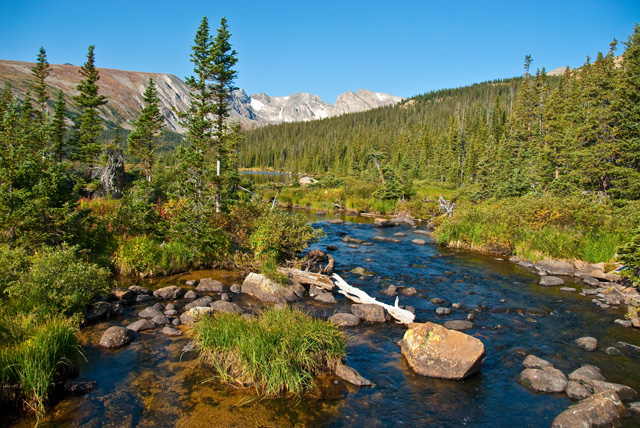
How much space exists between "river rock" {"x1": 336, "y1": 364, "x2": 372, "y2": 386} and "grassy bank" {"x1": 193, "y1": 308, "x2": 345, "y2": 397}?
21cm

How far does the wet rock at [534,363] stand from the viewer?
1018 cm

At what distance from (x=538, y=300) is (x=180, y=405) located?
15.4m

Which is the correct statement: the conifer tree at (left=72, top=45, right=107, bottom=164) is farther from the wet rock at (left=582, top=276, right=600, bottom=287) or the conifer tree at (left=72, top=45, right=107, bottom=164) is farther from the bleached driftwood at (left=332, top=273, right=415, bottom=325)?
the wet rock at (left=582, top=276, right=600, bottom=287)

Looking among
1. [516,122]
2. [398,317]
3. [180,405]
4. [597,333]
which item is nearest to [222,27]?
[398,317]

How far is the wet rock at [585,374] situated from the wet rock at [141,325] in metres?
12.7

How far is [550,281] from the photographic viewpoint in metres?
18.4

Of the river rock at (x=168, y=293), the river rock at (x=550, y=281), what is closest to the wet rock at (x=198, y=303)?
the river rock at (x=168, y=293)

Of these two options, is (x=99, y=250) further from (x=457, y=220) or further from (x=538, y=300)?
(x=457, y=220)

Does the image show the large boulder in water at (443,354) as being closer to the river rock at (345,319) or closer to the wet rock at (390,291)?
the river rock at (345,319)

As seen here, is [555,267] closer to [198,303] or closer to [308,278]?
[308,278]

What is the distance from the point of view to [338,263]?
22.1 meters

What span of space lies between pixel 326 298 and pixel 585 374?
9.04 meters

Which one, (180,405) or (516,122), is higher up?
(516,122)

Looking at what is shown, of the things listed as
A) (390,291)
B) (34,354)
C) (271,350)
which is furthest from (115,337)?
(390,291)
